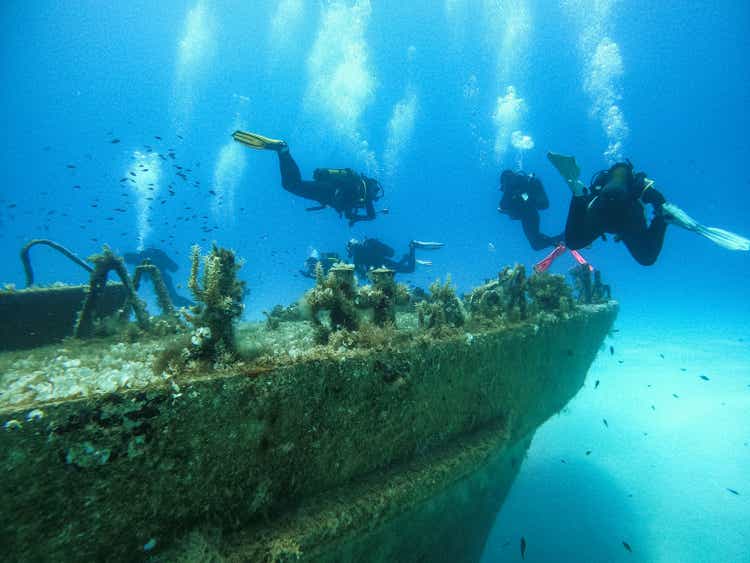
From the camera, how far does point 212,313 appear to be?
7.79 feet

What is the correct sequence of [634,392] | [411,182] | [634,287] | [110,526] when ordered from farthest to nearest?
[411,182]
[634,287]
[634,392]
[110,526]

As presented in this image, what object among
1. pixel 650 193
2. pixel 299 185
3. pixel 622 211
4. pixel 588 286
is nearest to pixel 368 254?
pixel 299 185

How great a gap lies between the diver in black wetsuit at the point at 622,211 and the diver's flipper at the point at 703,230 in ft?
0.41

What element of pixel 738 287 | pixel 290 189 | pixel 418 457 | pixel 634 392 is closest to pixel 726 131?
pixel 738 287

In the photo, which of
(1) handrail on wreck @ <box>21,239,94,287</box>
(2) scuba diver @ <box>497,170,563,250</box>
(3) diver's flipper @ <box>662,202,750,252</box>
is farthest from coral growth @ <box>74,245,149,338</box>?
(2) scuba diver @ <box>497,170,563,250</box>

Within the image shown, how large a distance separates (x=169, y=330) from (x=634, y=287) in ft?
293

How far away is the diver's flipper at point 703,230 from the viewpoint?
6.46 metres

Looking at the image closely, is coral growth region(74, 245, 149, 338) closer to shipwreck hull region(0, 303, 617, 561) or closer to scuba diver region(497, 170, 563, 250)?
shipwreck hull region(0, 303, 617, 561)

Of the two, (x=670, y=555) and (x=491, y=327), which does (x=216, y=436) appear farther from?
(x=670, y=555)

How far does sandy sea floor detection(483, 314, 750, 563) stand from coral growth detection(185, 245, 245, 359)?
326 inches

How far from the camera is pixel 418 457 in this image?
11.2 ft

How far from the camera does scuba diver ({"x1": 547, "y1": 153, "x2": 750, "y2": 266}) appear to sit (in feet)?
21.7

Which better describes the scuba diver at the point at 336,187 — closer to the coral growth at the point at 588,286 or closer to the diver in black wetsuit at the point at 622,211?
the coral growth at the point at 588,286

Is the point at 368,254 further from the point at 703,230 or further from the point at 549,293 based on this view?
the point at 703,230
